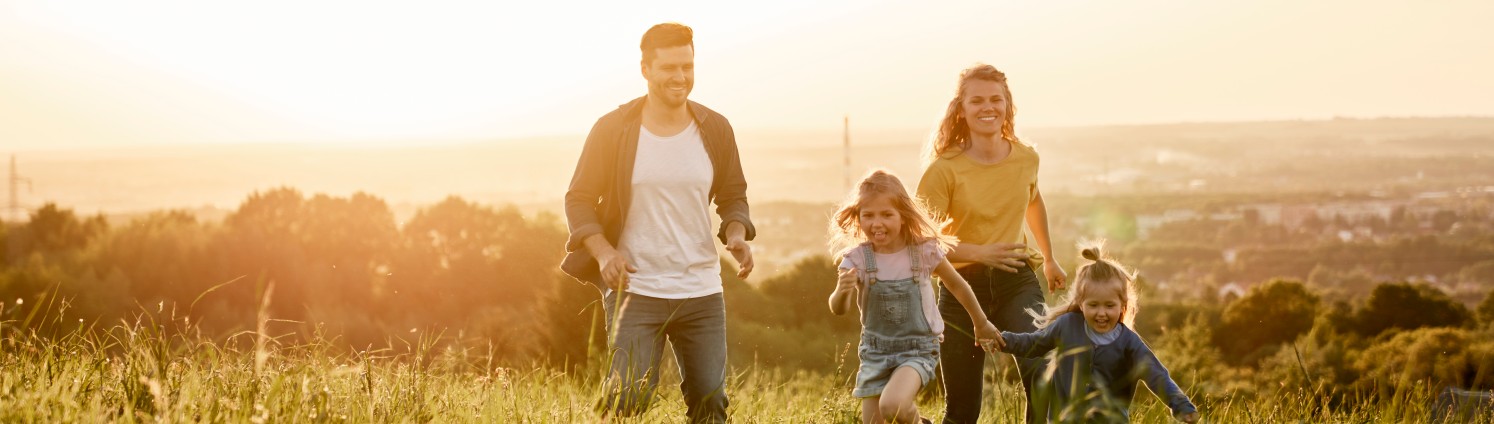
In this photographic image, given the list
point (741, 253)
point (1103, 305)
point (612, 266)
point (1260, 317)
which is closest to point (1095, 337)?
point (1103, 305)

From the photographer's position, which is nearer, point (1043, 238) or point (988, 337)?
point (988, 337)

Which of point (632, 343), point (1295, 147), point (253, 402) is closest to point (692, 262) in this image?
point (632, 343)

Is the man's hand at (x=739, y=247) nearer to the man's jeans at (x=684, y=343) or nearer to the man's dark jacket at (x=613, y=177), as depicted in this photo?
the man's dark jacket at (x=613, y=177)

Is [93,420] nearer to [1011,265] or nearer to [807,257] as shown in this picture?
[1011,265]

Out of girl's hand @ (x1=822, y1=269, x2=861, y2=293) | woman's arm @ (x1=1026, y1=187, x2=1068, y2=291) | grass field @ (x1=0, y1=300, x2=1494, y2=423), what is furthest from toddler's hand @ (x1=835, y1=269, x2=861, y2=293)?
woman's arm @ (x1=1026, y1=187, x2=1068, y2=291)

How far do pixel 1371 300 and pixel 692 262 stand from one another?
41162 millimetres

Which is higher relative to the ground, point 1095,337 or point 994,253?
point 994,253

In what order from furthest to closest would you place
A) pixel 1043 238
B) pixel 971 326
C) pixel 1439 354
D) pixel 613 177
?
pixel 1439 354, pixel 1043 238, pixel 971 326, pixel 613 177

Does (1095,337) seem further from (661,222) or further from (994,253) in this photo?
(661,222)

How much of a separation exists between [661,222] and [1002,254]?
1.25 meters

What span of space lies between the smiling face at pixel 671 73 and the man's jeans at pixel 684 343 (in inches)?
27.1

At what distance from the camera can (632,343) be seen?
4047 millimetres

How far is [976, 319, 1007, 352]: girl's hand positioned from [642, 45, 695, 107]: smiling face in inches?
51.3

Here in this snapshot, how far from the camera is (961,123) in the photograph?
185 inches
